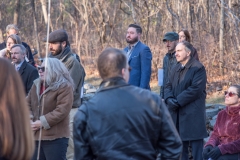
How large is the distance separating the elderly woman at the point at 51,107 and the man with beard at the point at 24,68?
823 millimetres

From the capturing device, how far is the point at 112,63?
3436 mm

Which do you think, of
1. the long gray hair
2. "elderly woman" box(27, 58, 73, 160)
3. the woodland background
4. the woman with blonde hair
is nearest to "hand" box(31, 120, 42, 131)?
"elderly woman" box(27, 58, 73, 160)

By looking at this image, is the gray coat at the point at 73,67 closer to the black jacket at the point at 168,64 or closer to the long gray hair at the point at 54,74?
the long gray hair at the point at 54,74

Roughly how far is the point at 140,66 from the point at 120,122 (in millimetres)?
3796

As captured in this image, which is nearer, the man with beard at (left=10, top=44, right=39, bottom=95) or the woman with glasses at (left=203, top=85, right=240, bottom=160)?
the woman with glasses at (left=203, top=85, right=240, bottom=160)

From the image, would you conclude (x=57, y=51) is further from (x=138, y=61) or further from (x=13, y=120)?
(x=13, y=120)

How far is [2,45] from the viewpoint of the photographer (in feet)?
27.9

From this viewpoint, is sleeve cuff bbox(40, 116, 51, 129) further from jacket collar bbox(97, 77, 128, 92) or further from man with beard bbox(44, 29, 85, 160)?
jacket collar bbox(97, 77, 128, 92)

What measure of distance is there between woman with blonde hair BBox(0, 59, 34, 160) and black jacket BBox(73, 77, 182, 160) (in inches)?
34.2

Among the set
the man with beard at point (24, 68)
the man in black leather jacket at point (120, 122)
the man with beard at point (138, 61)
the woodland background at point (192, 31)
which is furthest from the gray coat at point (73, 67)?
the woodland background at point (192, 31)

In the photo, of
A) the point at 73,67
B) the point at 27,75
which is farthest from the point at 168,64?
the point at 27,75

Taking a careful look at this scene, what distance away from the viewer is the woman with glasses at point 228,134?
5590 millimetres

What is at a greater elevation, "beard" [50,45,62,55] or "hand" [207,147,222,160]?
"beard" [50,45,62,55]

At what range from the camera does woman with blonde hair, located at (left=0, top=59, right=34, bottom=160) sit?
2457 mm
